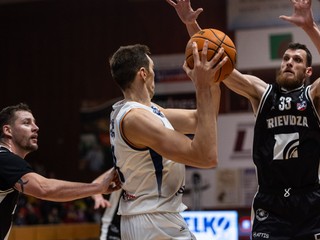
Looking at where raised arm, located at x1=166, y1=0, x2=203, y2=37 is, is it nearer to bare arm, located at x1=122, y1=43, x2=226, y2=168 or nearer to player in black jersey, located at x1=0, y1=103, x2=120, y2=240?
bare arm, located at x1=122, y1=43, x2=226, y2=168

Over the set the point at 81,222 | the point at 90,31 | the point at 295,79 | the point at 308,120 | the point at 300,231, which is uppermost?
the point at 90,31

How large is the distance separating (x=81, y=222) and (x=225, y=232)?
20.8 ft

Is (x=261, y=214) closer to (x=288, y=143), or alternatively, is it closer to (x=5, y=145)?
(x=288, y=143)

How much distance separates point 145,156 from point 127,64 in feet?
2.12

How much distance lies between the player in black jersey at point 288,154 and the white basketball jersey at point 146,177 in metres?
1.32

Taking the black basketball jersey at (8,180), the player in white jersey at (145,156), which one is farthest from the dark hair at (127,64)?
the black basketball jersey at (8,180)

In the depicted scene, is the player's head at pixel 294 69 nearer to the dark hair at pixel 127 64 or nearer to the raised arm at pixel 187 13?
the raised arm at pixel 187 13

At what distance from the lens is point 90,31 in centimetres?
1859

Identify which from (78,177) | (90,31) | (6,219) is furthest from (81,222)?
(6,219)

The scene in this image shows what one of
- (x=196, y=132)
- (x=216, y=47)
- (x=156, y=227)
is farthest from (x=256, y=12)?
(x=196, y=132)

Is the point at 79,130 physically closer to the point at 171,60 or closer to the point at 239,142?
the point at 171,60

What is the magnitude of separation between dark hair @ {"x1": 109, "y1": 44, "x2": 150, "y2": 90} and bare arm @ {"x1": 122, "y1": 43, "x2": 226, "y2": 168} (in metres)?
0.37

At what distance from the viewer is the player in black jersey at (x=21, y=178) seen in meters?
4.82

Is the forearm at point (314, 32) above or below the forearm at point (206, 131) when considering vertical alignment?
above
